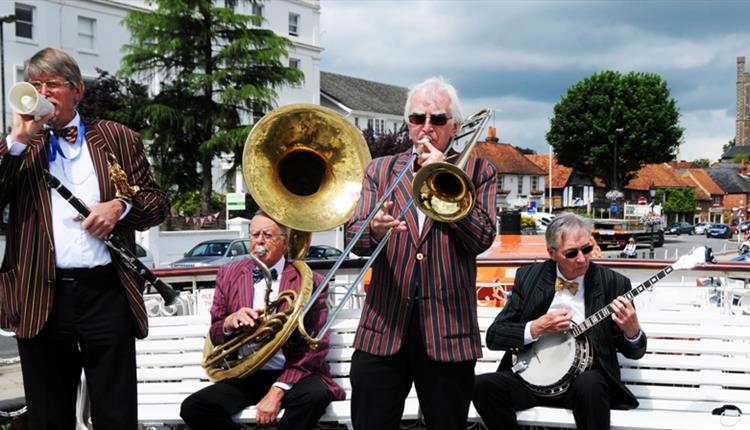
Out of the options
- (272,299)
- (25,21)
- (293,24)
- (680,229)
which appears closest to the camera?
(272,299)

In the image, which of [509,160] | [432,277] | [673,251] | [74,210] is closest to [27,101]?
[74,210]

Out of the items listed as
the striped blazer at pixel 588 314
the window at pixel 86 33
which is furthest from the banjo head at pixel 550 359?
the window at pixel 86 33

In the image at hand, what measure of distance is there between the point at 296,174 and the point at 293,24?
3967 cm

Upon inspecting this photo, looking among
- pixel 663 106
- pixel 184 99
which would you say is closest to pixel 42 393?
pixel 184 99

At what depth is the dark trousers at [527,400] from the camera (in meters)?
3.33

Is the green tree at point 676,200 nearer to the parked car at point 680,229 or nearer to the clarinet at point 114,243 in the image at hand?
the parked car at point 680,229

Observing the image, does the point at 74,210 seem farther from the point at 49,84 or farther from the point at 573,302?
the point at 573,302

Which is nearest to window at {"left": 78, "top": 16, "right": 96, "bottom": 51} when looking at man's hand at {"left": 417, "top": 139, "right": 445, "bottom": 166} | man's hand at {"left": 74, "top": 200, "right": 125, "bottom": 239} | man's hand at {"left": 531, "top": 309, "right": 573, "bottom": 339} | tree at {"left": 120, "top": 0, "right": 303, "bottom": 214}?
tree at {"left": 120, "top": 0, "right": 303, "bottom": 214}

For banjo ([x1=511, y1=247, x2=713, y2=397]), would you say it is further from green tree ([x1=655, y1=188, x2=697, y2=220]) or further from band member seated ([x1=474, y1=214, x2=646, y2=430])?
green tree ([x1=655, y1=188, x2=697, y2=220])

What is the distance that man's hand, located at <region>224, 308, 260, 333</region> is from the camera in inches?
137

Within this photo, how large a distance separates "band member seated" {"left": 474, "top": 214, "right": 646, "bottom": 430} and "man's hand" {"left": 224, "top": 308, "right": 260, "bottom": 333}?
3.76 feet

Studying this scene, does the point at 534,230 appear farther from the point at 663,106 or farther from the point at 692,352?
the point at 692,352

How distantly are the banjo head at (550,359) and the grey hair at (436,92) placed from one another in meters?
1.33

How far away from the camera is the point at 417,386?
279cm
